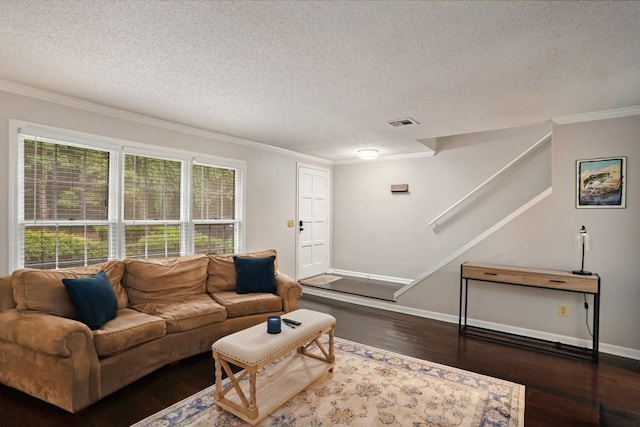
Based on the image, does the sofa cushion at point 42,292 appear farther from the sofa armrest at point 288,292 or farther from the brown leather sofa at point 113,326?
the sofa armrest at point 288,292

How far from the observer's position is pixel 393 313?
4.52 m

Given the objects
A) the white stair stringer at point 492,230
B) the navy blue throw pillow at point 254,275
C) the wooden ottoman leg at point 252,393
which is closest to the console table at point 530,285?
the white stair stringer at point 492,230

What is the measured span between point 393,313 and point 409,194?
219 centimetres

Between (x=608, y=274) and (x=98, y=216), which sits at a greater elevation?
(x=98, y=216)

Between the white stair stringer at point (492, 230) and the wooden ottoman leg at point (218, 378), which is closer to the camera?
the wooden ottoman leg at point (218, 378)

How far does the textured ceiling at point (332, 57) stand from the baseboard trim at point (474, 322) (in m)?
2.34

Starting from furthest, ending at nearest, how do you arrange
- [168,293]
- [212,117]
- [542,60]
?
[212,117], [168,293], [542,60]

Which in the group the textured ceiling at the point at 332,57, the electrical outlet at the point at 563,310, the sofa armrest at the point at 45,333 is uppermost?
the textured ceiling at the point at 332,57

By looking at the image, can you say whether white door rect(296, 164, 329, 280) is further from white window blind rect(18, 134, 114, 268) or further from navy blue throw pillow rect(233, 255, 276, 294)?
white window blind rect(18, 134, 114, 268)

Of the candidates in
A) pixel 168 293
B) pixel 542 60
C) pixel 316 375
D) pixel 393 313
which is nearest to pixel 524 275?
pixel 393 313

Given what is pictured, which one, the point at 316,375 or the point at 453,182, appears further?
the point at 453,182

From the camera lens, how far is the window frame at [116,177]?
2.80 metres

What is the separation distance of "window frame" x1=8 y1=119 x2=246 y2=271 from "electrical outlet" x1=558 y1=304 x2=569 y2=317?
391 cm

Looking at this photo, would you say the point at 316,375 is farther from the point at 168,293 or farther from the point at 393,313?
the point at 393,313
